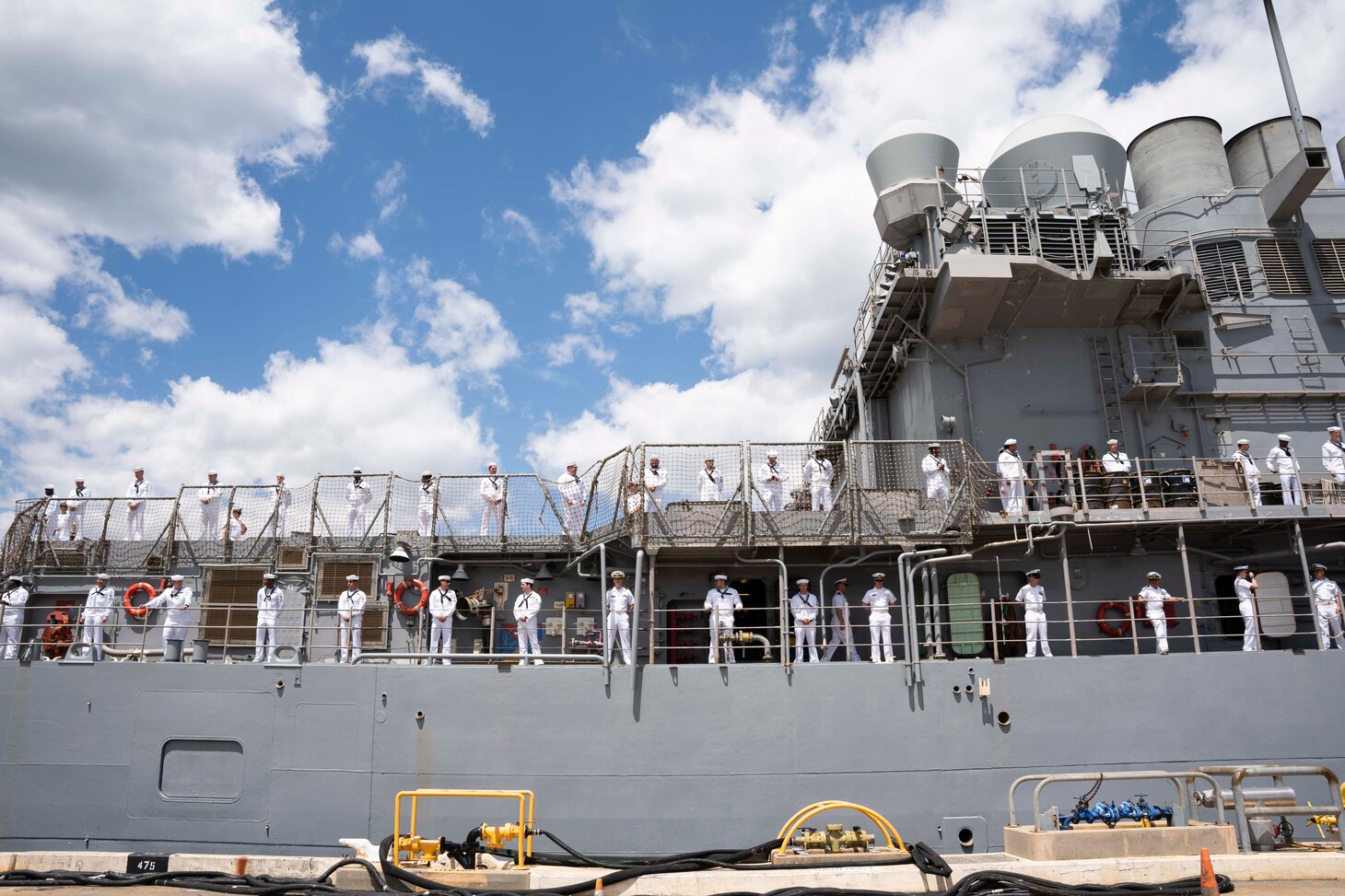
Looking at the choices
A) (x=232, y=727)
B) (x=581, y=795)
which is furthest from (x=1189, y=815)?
(x=232, y=727)

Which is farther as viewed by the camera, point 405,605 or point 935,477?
point 405,605

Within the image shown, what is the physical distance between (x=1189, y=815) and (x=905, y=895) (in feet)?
12.5

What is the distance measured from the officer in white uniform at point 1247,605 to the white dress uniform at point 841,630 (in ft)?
16.7

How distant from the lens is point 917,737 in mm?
10984

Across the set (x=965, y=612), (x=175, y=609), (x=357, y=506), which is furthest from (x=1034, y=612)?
(x=175, y=609)

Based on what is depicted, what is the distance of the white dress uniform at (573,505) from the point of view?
43.7 feet

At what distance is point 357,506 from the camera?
547 inches

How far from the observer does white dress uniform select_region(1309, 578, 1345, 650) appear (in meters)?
12.0

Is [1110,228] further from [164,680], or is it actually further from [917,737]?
[164,680]

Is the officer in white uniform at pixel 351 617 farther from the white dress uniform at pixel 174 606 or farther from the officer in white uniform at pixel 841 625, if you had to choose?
the officer in white uniform at pixel 841 625

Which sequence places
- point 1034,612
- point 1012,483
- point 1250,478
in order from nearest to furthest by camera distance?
point 1034,612 < point 1250,478 < point 1012,483

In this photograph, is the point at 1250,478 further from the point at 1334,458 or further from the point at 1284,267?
the point at 1284,267

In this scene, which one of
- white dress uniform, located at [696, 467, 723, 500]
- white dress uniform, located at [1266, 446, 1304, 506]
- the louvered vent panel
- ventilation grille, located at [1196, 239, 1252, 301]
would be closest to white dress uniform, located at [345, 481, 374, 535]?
white dress uniform, located at [696, 467, 723, 500]

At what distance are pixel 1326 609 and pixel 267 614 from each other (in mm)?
14273
